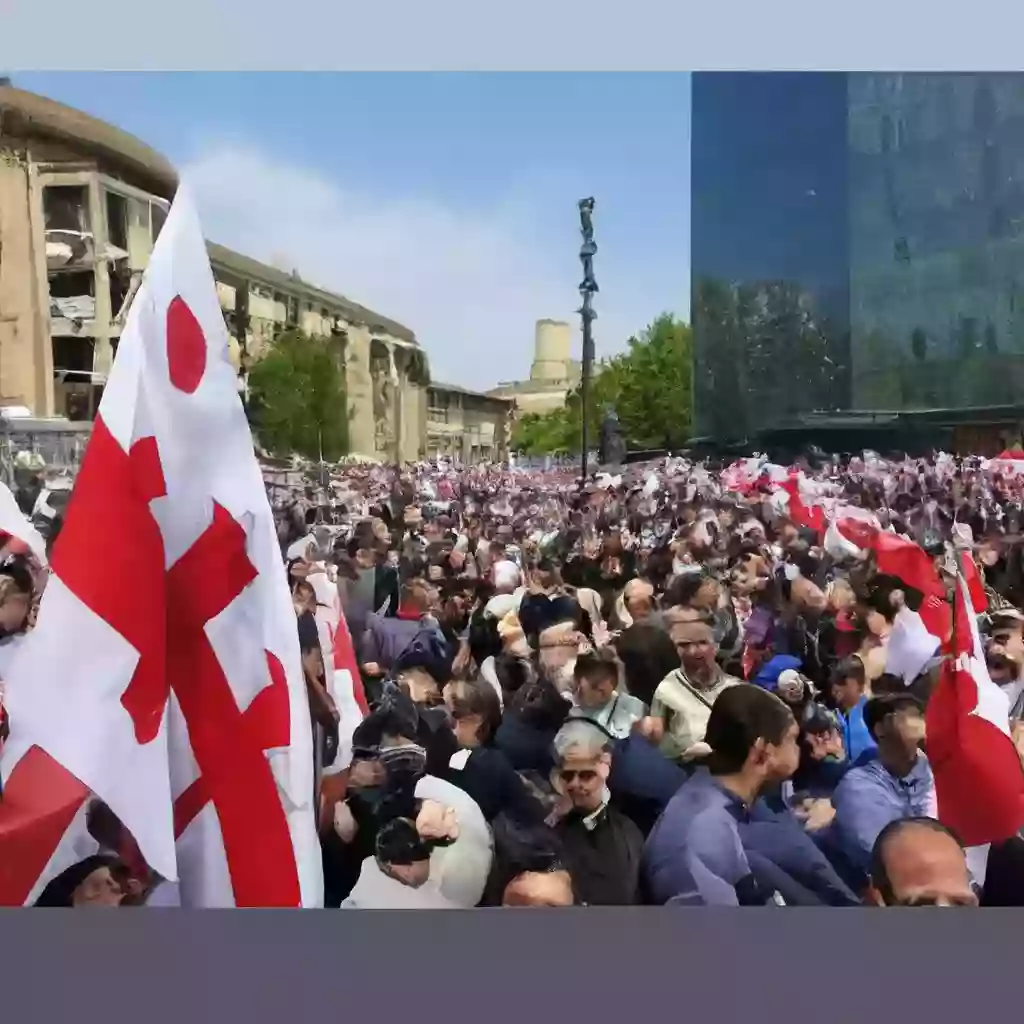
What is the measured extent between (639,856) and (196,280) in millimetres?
2088

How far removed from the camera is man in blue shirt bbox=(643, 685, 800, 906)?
354 cm

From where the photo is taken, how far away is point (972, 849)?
357 centimetres

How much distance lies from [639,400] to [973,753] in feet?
4.88

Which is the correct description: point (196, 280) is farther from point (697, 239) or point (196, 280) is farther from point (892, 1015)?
point (892, 1015)

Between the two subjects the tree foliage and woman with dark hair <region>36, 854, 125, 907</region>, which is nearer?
woman with dark hair <region>36, 854, 125, 907</region>

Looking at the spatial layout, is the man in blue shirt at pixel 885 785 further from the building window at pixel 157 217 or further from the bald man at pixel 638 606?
the building window at pixel 157 217

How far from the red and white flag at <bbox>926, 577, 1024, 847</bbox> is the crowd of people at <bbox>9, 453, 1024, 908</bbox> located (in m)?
0.04

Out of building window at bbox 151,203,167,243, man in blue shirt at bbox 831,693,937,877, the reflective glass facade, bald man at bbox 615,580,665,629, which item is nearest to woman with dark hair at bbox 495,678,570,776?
bald man at bbox 615,580,665,629

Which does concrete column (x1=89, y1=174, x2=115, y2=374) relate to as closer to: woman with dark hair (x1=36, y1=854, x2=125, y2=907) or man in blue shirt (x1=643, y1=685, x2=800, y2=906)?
woman with dark hair (x1=36, y1=854, x2=125, y2=907)

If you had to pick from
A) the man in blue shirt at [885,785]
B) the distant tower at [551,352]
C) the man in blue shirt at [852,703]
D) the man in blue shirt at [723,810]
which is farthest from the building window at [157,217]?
the man in blue shirt at [885,785]

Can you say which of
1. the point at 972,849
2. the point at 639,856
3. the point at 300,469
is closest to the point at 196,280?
the point at 300,469

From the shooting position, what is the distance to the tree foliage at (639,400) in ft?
12.4

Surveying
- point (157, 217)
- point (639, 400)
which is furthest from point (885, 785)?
point (157, 217)

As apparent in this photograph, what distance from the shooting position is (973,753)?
3.60 meters
